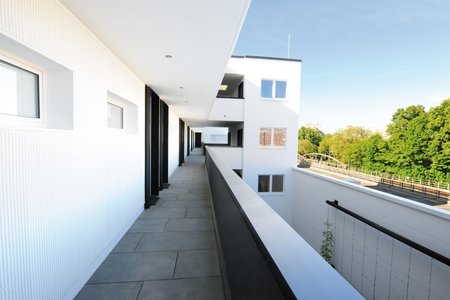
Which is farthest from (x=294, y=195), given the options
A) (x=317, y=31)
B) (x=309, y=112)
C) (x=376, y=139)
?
(x=309, y=112)

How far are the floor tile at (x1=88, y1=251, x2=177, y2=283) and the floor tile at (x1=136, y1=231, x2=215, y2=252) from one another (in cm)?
15

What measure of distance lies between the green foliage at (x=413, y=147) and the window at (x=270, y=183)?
22288mm

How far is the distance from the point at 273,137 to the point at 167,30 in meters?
9.38

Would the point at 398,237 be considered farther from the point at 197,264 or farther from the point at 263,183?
the point at 263,183

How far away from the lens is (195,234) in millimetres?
3277

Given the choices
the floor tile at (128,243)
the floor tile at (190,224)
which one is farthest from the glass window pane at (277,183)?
the floor tile at (128,243)

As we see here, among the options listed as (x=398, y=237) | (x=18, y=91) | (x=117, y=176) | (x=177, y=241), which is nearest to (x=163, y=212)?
(x=177, y=241)

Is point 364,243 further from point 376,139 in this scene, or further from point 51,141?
point 376,139

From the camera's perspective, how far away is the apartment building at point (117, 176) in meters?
1.23

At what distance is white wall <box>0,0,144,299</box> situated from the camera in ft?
4.25

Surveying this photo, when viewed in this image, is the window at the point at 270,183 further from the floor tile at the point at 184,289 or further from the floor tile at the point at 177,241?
the floor tile at the point at 184,289

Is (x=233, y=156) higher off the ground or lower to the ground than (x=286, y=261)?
lower

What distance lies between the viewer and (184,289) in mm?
2090

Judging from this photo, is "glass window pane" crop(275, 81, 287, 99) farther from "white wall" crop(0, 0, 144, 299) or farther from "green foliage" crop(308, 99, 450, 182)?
"green foliage" crop(308, 99, 450, 182)
